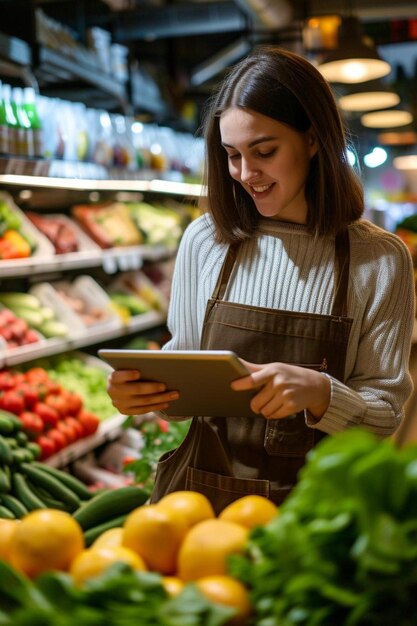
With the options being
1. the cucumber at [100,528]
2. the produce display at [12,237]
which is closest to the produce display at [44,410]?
the produce display at [12,237]

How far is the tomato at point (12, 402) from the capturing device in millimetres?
4340

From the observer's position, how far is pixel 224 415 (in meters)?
2.12

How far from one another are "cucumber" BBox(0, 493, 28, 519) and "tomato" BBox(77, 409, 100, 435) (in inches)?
57.5

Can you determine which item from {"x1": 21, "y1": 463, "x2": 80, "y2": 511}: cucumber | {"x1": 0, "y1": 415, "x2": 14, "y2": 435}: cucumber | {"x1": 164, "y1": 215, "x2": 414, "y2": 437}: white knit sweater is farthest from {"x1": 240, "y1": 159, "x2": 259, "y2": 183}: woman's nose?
{"x1": 0, "y1": 415, "x2": 14, "y2": 435}: cucumber

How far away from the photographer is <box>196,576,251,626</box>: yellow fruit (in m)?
1.11

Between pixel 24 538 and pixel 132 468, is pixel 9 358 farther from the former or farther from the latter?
pixel 24 538

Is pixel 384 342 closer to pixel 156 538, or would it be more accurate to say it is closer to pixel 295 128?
pixel 295 128

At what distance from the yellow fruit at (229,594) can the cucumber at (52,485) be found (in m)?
2.41

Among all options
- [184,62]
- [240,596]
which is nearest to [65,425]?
[240,596]

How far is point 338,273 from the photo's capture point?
7.13 ft

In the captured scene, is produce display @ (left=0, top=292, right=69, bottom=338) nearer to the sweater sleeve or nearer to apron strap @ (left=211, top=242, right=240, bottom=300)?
apron strap @ (left=211, top=242, right=240, bottom=300)

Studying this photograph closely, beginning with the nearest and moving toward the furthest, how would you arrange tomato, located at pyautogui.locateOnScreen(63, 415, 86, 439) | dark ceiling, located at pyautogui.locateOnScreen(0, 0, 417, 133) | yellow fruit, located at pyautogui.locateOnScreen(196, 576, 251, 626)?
1. yellow fruit, located at pyautogui.locateOnScreen(196, 576, 251, 626)
2. tomato, located at pyautogui.locateOnScreen(63, 415, 86, 439)
3. dark ceiling, located at pyautogui.locateOnScreen(0, 0, 417, 133)

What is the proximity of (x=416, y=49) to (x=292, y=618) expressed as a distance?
16474 millimetres

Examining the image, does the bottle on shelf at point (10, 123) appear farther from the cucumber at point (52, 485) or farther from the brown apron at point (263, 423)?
the brown apron at point (263, 423)
